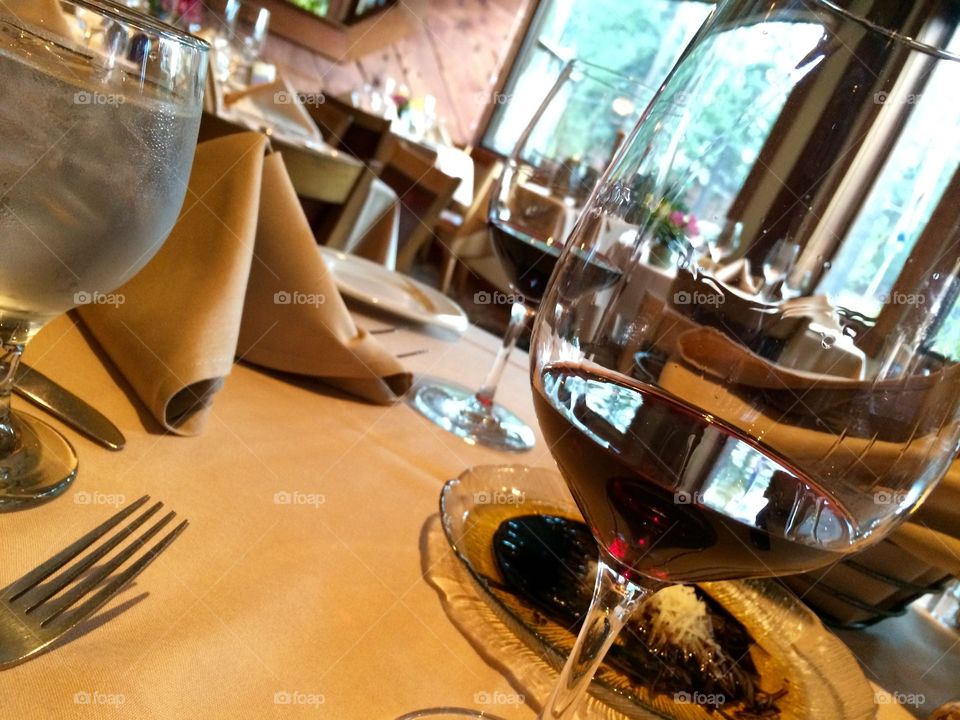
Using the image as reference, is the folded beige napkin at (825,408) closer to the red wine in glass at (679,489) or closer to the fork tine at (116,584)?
the red wine in glass at (679,489)

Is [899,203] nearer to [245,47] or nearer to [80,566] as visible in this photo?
[80,566]

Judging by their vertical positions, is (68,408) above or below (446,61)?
below

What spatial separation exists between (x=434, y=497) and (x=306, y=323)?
178 mm

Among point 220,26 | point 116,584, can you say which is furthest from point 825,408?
point 220,26

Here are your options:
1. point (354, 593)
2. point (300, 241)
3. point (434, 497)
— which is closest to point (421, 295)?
point (300, 241)

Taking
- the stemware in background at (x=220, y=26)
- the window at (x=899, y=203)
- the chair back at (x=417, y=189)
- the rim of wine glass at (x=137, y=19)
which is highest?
the window at (x=899, y=203)

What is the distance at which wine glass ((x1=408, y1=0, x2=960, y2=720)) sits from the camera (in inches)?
11.8

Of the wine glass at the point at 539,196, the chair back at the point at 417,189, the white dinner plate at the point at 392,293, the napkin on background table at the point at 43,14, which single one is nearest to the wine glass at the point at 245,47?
the chair back at the point at 417,189

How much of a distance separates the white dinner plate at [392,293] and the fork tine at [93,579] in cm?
52

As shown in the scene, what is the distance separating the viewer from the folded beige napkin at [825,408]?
31 centimetres

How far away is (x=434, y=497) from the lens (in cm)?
58

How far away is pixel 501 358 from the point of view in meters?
0.81

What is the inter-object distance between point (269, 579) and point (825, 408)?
0.92 ft

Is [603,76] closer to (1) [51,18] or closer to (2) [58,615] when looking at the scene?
(1) [51,18]
